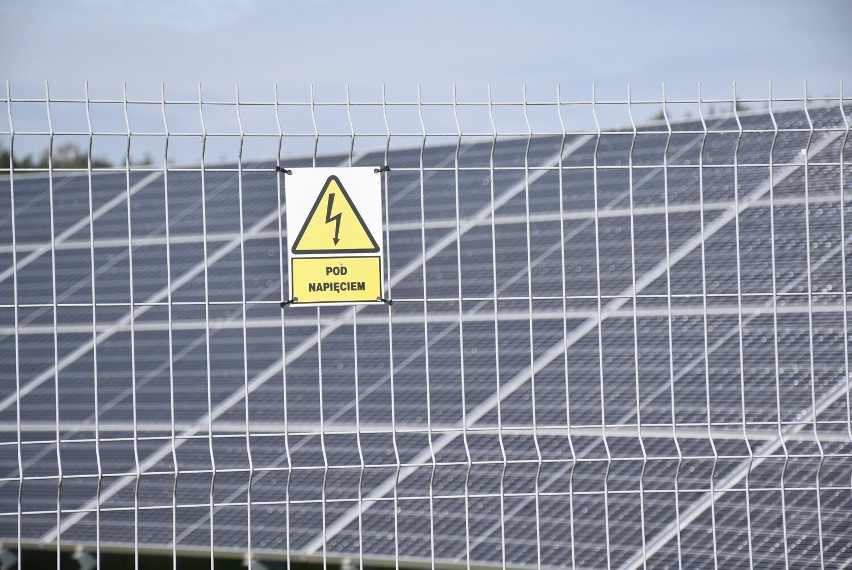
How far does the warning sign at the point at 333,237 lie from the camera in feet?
17.8

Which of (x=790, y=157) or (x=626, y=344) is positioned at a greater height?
(x=790, y=157)

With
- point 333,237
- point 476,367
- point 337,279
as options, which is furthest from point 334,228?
point 476,367

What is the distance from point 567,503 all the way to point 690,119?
3961mm

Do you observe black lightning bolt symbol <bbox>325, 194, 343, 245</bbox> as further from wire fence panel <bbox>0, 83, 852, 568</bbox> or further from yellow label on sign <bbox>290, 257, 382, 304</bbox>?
wire fence panel <bbox>0, 83, 852, 568</bbox>

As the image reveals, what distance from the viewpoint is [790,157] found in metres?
10.4

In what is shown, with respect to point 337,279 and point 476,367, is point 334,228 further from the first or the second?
point 476,367

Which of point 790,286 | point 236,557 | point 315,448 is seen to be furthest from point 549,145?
point 236,557

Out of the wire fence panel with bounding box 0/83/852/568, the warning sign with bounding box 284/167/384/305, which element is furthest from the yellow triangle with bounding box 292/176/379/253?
the wire fence panel with bounding box 0/83/852/568

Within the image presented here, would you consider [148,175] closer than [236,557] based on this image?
No

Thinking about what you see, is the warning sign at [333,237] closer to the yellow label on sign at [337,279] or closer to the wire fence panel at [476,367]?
the yellow label on sign at [337,279]

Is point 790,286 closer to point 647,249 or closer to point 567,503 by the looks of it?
point 647,249

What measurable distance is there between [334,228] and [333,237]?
0.16 ft

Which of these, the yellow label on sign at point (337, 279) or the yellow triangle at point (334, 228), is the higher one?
the yellow triangle at point (334, 228)

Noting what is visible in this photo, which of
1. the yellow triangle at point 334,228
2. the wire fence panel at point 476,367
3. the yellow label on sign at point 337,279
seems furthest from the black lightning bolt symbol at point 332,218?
the wire fence panel at point 476,367
